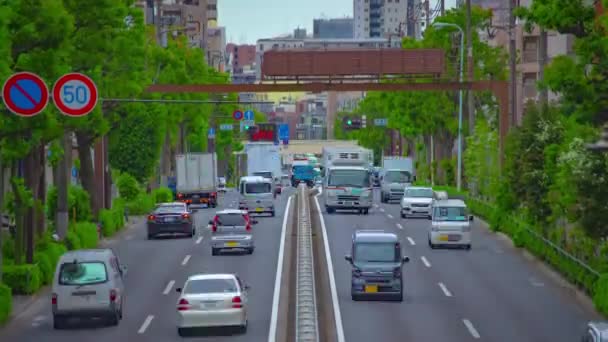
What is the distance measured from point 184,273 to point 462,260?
11464 mm

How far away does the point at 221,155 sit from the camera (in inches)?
6260

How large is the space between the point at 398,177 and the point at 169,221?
3117 cm

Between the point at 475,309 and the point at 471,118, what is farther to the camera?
the point at 471,118

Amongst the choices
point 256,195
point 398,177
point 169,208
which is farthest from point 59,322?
point 398,177

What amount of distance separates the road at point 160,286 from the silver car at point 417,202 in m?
7.31

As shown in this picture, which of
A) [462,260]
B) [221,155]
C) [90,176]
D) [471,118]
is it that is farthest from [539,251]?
[221,155]

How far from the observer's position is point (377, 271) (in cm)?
4028

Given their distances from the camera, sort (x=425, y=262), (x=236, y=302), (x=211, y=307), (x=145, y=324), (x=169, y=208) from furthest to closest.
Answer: (x=169, y=208) → (x=425, y=262) → (x=145, y=324) → (x=236, y=302) → (x=211, y=307)

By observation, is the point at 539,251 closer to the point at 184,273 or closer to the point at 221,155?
the point at 184,273

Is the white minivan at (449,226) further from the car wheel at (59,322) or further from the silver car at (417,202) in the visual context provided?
the car wheel at (59,322)

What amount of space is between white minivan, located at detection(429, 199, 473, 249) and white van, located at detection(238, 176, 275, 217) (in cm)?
1871

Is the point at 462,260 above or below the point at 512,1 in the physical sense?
below

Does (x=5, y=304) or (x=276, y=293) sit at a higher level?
(x=5, y=304)

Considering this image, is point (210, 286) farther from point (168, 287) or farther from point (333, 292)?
point (168, 287)
